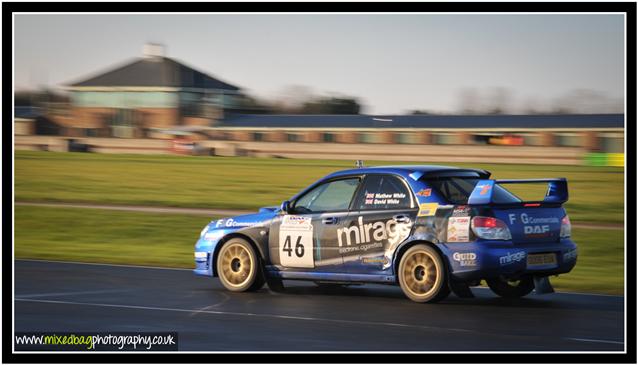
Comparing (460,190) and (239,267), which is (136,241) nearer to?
(239,267)

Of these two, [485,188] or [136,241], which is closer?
[485,188]

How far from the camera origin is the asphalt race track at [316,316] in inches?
350

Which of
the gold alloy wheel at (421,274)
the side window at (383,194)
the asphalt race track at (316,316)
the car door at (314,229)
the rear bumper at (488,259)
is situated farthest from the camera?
the car door at (314,229)

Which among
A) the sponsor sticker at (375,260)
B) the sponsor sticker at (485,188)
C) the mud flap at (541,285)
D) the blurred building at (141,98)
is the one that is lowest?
the mud flap at (541,285)

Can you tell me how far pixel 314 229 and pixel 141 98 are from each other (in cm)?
9572

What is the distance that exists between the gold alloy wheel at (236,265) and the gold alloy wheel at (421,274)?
212 centimetres

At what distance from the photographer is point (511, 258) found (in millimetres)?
10844

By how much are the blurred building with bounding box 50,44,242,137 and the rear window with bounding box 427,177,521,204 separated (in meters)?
89.8

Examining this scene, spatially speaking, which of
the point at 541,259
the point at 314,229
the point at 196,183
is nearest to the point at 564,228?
the point at 541,259

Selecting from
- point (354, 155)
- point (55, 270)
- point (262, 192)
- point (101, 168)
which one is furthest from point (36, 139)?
point (55, 270)

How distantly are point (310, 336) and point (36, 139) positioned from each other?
79.4 metres

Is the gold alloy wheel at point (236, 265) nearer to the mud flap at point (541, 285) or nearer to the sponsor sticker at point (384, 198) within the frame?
the sponsor sticker at point (384, 198)

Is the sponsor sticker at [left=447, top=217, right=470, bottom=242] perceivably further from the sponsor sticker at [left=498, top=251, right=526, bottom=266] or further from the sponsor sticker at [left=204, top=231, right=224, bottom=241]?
the sponsor sticker at [left=204, top=231, right=224, bottom=241]

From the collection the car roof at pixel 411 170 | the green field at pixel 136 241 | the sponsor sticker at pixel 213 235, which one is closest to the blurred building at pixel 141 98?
the green field at pixel 136 241
